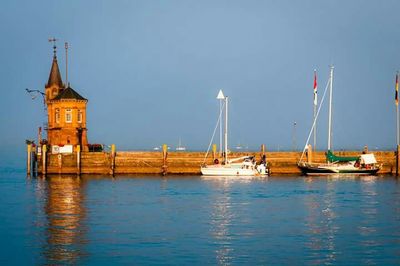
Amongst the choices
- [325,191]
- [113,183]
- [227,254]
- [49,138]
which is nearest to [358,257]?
[227,254]

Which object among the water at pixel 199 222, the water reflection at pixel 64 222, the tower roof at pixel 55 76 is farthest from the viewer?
the tower roof at pixel 55 76

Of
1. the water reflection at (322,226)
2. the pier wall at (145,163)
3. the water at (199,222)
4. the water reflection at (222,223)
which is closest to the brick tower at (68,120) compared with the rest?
the pier wall at (145,163)

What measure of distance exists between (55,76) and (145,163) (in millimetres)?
18470

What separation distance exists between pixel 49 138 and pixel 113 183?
13.2 metres

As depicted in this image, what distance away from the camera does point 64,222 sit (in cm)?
5325

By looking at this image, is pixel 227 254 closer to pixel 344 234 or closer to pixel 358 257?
pixel 358 257

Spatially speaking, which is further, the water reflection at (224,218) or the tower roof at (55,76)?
the tower roof at (55,76)

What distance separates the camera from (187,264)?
38812 mm

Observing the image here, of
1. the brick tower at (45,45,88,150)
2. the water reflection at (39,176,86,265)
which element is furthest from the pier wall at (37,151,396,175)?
the water reflection at (39,176,86,265)

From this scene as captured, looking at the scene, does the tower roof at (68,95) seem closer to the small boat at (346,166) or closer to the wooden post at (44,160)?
the wooden post at (44,160)

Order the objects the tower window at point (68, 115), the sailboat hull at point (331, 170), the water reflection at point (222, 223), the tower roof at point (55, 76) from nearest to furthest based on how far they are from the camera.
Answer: the water reflection at point (222, 223) < the sailboat hull at point (331, 170) < the tower window at point (68, 115) < the tower roof at point (55, 76)

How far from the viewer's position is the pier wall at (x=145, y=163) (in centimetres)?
9050

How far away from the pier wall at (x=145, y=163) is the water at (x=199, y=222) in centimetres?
457

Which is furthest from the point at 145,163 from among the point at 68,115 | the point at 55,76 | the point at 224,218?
the point at 224,218
